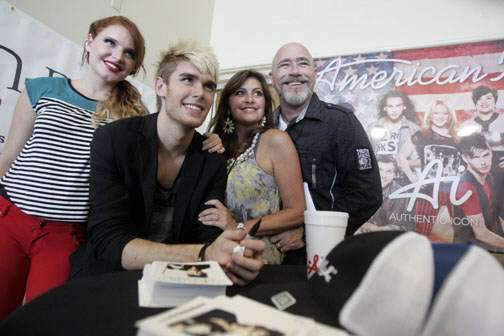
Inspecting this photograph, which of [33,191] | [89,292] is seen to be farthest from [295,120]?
[89,292]

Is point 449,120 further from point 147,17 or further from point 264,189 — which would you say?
point 147,17

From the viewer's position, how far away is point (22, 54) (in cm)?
154

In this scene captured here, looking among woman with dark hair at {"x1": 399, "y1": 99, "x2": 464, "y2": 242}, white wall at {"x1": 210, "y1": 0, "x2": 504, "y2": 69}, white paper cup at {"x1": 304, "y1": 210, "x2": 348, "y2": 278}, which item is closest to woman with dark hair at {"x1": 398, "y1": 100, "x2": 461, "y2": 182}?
woman with dark hair at {"x1": 399, "y1": 99, "x2": 464, "y2": 242}

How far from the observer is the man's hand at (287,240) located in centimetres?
126

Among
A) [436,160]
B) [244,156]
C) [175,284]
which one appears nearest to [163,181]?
[244,156]

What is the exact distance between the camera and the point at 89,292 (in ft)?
1.82

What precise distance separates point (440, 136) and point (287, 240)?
1.28m

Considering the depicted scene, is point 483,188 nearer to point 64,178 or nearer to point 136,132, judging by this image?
point 136,132

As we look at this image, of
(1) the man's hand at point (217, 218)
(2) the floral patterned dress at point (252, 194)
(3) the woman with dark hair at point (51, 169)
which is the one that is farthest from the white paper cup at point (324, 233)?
(3) the woman with dark hair at point (51, 169)

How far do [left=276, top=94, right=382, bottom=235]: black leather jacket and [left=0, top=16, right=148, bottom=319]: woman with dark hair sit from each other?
818mm

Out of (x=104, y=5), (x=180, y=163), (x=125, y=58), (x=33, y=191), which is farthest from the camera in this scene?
(x=104, y=5)

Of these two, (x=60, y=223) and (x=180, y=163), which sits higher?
(x=180, y=163)

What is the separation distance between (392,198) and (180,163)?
1.39 m

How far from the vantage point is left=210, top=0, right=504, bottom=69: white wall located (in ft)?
6.89
